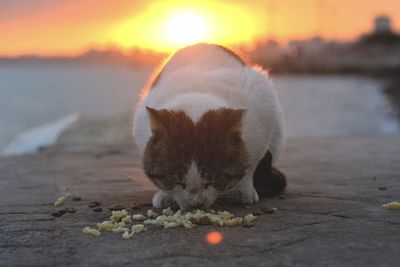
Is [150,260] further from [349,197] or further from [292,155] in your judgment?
[292,155]

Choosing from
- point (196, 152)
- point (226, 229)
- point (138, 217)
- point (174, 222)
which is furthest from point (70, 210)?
point (226, 229)

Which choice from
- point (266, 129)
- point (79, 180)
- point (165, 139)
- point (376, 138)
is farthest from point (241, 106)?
point (376, 138)

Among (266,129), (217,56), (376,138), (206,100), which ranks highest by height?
(217,56)

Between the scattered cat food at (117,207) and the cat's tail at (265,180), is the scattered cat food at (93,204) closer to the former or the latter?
the scattered cat food at (117,207)

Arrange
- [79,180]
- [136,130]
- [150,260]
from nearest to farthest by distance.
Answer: [150,260] < [136,130] < [79,180]

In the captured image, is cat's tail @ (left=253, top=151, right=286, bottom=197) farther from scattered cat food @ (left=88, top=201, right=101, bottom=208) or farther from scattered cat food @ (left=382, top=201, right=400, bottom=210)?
scattered cat food @ (left=88, top=201, right=101, bottom=208)
